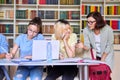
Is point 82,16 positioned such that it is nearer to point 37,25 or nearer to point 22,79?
point 37,25

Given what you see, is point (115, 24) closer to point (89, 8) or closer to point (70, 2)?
point (89, 8)

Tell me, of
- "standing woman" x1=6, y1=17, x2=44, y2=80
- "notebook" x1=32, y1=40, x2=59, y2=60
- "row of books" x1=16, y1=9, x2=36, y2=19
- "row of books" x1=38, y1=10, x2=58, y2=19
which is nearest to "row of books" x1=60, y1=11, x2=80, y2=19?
"row of books" x1=38, y1=10, x2=58, y2=19

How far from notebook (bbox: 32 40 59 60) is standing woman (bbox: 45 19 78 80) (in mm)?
169

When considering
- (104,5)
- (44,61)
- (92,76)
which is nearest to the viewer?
(44,61)

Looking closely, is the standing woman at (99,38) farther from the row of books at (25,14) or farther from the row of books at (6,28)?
the row of books at (6,28)

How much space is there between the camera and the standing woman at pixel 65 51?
2698 mm

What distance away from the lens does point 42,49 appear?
2410 millimetres

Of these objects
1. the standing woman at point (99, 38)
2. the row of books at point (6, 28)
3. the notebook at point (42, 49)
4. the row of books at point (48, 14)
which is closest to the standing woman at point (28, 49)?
the notebook at point (42, 49)

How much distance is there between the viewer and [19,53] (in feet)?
10.0

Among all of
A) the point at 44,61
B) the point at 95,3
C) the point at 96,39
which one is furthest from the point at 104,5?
the point at 44,61

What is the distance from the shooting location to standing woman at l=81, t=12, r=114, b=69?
299 cm

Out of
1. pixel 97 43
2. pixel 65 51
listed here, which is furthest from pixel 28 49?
pixel 97 43

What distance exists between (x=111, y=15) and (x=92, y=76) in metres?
2.63

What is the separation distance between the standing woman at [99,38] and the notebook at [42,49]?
0.59m
